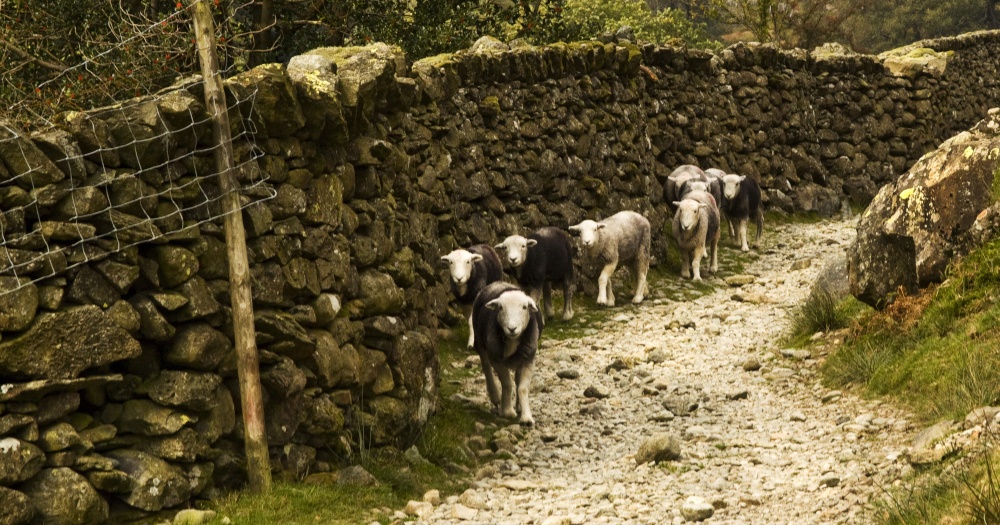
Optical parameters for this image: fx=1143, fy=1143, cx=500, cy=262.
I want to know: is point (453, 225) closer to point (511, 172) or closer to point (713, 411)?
point (511, 172)

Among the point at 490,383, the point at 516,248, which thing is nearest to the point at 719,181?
the point at 516,248

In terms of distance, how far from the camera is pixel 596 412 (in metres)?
10.4

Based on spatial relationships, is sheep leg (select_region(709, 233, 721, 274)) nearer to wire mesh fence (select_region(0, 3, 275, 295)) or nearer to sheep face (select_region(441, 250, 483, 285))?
sheep face (select_region(441, 250, 483, 285))

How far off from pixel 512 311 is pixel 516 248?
347 centimetres

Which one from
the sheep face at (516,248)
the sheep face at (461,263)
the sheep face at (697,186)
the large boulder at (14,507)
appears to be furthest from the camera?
the sheep face at (697,186)

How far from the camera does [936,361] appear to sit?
8891 millimetres

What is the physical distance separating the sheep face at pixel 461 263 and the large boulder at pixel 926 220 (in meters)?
3.90

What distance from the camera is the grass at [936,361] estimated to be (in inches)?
243

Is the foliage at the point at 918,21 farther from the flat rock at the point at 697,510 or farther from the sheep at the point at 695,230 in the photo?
the flat rock at the point at 697,510

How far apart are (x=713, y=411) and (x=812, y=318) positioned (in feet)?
7.47

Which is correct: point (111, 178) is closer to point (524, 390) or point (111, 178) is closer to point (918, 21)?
point (524, 390)

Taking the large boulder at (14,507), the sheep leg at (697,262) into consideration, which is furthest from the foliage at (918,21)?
the large boulder at (14,507)

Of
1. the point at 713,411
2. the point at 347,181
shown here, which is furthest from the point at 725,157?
the point at 347,181

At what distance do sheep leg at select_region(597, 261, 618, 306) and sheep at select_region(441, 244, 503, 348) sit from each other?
202cm
